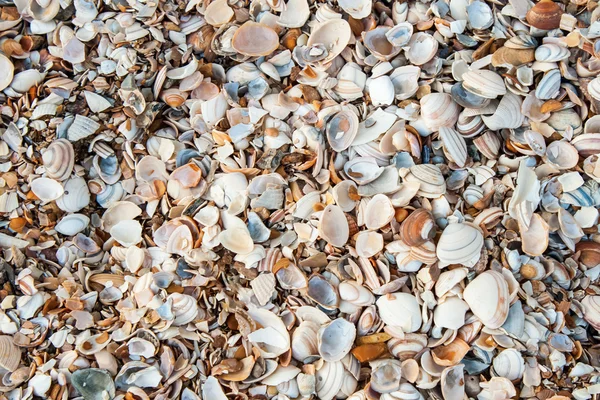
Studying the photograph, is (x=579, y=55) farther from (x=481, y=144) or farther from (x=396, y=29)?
(x=396, y=29)

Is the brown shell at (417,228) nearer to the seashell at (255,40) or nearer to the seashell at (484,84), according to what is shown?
the seashell at (484,84)

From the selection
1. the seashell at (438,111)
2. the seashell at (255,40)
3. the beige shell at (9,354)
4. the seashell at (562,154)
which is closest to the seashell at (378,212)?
the seashell at (438,111)

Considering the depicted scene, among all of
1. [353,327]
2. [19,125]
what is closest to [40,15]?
[19,125]

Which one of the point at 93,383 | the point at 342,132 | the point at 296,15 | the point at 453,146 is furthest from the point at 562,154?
the point at 93,383

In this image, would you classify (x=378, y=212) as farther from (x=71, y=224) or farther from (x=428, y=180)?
(x=71, y=224)

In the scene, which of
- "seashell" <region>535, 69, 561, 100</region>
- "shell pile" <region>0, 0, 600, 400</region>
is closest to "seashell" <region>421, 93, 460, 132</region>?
"shell pile" <region>0, 0, 600, 400</region>

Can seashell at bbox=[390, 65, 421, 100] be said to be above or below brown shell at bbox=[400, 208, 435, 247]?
above

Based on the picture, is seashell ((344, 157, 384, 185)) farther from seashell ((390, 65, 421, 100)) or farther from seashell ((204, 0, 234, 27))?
seashell ((204, 0, 234, 27))
